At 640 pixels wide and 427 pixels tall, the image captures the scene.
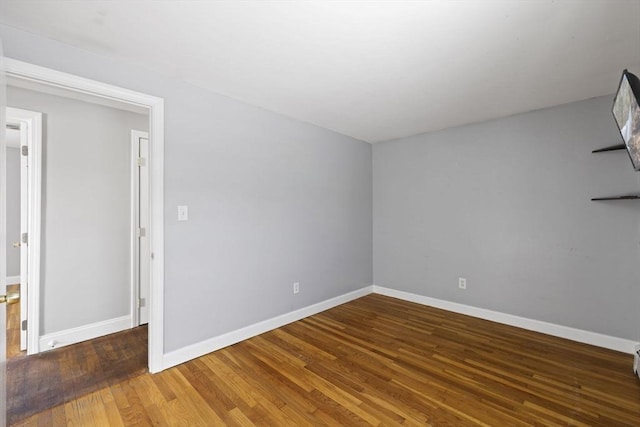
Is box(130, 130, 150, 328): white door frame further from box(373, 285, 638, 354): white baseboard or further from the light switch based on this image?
box(373, 285, 638, 354): white baseboard

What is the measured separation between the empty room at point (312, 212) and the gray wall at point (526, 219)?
22mm

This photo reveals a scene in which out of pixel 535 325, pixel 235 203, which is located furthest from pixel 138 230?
pixel 535 325

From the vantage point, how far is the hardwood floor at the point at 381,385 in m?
1.67

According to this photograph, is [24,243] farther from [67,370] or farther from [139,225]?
[67,370]

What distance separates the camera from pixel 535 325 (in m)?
2.86

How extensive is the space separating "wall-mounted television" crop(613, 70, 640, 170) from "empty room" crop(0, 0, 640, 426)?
0.02 metres

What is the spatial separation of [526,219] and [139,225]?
430cm

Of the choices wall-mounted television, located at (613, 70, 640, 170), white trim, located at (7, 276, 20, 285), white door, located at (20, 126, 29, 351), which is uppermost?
wall-mounted television, located at (613, 70, 640, 170)

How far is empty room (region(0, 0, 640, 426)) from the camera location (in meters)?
1.64

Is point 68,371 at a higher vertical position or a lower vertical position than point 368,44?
lower

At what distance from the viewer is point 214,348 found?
2.47 metres

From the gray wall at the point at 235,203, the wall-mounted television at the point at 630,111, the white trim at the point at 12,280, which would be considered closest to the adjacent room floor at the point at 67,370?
the gray wall at the point at 235,203

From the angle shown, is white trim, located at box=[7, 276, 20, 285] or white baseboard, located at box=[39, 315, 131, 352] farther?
white trim, located at box=[7, 276, 20, 285]

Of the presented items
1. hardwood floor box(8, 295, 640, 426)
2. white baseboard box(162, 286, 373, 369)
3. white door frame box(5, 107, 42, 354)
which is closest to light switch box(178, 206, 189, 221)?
white baseboard box(162, 286, 373, 369)
